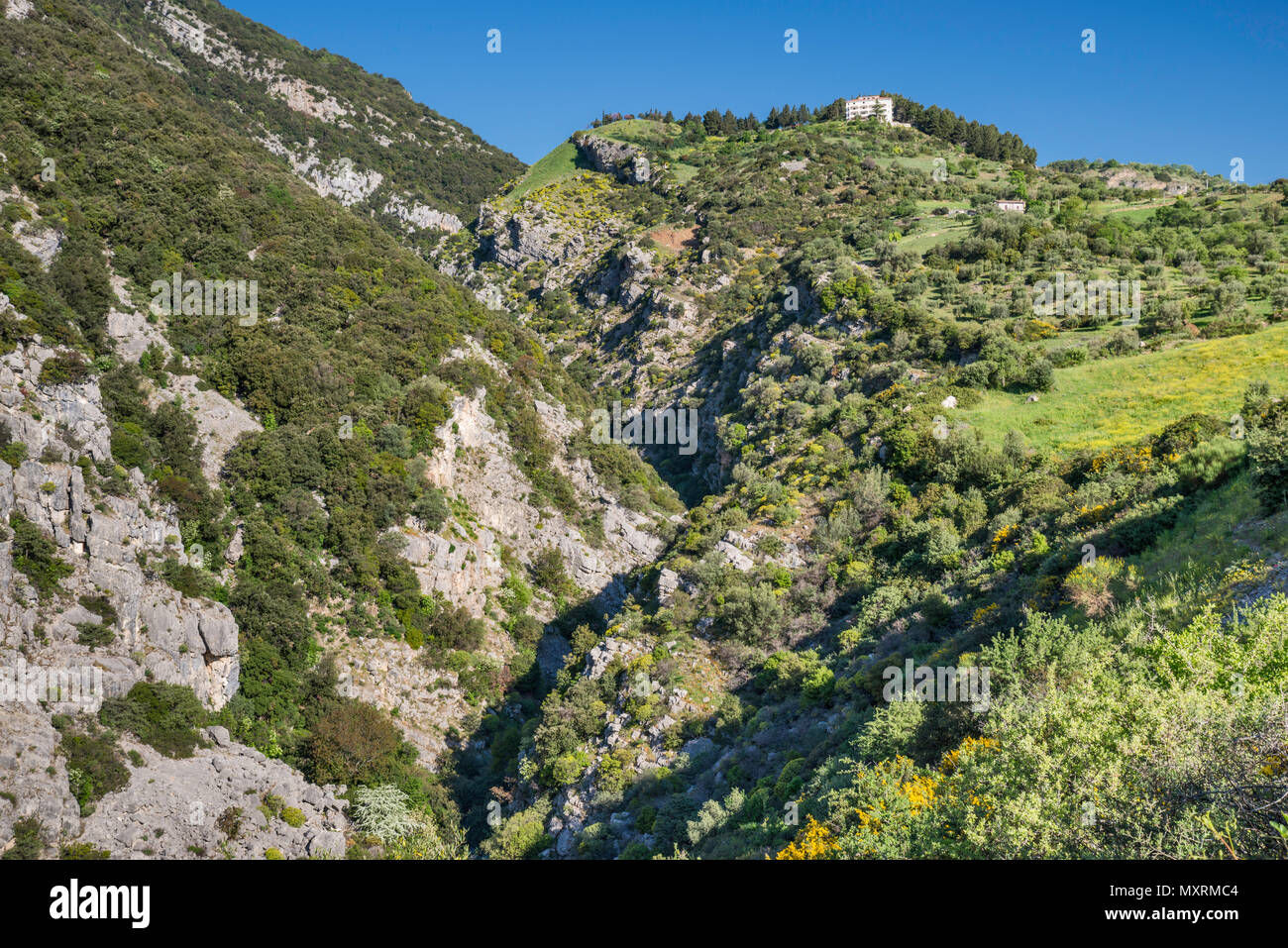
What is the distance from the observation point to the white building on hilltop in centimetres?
11044

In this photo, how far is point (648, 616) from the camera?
27.5m

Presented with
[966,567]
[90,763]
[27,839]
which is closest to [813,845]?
[966,567]

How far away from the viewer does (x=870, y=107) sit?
114125 millimetres

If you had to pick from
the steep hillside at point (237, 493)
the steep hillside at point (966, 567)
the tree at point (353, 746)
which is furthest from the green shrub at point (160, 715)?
the steep hillside at point (966, 567)

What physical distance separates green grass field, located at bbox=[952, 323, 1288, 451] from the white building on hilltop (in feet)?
316

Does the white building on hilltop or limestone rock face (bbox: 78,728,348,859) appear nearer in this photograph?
limestone rock face (bbox: 78,728,348,859)

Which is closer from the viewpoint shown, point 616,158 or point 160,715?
point 160,715

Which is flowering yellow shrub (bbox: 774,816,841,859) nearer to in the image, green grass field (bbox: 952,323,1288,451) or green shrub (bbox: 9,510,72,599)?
green grass field (bbox: 952,323,1288,451)

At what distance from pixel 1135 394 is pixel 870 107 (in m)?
109

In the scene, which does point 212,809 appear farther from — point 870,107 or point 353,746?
point 870,107

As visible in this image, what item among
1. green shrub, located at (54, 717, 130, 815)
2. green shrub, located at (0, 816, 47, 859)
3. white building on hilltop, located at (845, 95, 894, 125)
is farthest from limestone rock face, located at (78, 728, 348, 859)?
white building on hilltop, located at (845, 95, 894, 125)

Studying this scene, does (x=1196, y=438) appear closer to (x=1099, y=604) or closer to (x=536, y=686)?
(x=1099, y=604)

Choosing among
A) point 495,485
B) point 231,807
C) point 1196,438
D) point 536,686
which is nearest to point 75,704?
point 231,807

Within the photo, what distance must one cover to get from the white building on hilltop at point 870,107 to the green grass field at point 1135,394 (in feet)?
316
